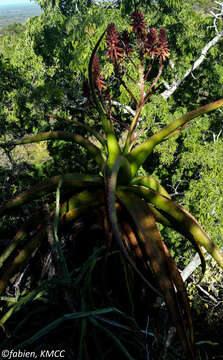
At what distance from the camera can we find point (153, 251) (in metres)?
0.80

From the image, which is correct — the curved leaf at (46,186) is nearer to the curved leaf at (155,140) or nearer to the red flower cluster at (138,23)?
the curved leaf at (155,140)

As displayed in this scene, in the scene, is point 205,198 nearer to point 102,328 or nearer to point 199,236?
point 199,236

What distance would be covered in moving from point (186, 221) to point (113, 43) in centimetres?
93

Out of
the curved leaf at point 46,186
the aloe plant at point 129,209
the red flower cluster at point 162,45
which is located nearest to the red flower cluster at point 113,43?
the aloe plant at point 129,209

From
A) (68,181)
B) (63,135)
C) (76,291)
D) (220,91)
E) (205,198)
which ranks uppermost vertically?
(220,91)

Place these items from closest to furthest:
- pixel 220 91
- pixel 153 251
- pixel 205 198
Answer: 1. pixel 153 251
2. pixel 205 198
3. pixel 220 91

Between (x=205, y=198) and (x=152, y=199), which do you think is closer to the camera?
(x=152, y=199)

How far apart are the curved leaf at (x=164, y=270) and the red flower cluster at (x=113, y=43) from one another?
771 millimetres

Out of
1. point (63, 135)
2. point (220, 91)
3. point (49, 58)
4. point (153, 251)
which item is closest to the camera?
point (153, 251)

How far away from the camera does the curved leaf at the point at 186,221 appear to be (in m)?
0.87

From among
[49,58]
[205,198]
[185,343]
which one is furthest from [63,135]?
[49,58]

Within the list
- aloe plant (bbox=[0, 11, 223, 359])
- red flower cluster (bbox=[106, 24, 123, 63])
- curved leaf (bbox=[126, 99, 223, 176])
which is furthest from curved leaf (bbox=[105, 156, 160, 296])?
red flower cluster (bbox=[106, 24, 123, 63])

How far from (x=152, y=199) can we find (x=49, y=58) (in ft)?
27.8

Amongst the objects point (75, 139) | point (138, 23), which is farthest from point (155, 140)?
point (138, 23)
